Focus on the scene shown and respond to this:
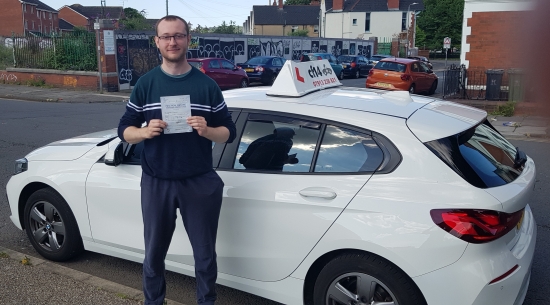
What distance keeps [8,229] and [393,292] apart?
4319 mm

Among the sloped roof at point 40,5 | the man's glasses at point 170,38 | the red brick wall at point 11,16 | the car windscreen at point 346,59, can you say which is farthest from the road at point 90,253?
the sloped roof at point 40,5

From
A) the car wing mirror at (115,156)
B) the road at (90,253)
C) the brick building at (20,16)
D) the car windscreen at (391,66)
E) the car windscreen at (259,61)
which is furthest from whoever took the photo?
the brick building at (20,16)

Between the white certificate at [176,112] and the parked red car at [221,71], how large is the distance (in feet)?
65.9

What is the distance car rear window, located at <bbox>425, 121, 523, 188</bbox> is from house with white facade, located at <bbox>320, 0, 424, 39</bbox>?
64.6m

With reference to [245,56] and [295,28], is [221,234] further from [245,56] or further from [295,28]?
[295,28]

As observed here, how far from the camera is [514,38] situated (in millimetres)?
700

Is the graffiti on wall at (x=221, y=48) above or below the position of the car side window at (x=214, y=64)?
above

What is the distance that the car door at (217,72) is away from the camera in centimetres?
2327

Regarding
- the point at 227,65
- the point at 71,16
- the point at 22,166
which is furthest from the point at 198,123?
the point at 71,16

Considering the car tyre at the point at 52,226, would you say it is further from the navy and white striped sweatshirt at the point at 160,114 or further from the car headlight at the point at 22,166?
the navy and white striped sweatshirt at the point at 160,114

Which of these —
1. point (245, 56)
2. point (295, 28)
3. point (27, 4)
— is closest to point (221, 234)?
point (245, 56)

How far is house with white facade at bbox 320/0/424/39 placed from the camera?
66.1 metres

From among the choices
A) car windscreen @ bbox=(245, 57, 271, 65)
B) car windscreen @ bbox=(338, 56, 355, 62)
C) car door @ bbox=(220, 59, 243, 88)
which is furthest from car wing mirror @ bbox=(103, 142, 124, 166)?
car windscreen @ bbox=(338, 56, 355, 62)

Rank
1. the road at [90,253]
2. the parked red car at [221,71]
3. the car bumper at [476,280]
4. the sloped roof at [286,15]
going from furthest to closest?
the sloped roof at [286,15] < the parked red car at [221,71] < the road at [90,253] < the car bumper at [476,280]
